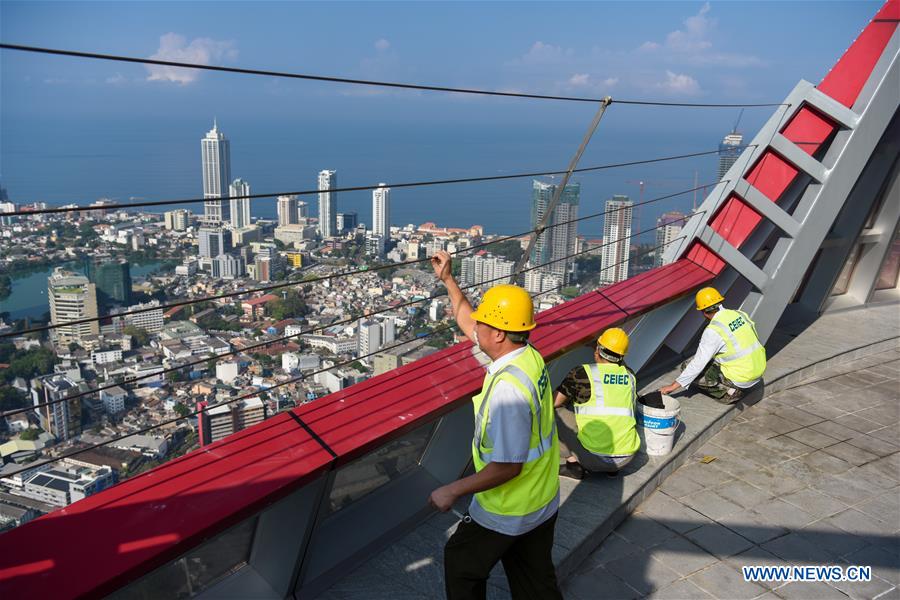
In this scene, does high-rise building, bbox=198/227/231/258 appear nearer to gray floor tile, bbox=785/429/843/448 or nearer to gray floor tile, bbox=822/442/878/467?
gray floor tile, bbox=785/429/843/448

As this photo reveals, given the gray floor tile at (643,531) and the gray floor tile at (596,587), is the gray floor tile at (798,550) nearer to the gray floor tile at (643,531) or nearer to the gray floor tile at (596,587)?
the gray floor tile at (643,531)

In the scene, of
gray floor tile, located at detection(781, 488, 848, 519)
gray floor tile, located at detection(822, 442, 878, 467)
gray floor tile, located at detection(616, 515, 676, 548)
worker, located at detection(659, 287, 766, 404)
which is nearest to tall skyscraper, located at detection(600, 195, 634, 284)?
worker, located at detection(659, 287, 766, 404)

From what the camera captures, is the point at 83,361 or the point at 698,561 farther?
the point at 83,361

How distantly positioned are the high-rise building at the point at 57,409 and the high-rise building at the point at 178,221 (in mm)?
7039

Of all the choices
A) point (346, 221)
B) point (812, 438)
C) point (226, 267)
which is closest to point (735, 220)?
point (812, 438)

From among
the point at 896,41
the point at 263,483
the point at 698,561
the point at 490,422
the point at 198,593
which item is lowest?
the point at 698,561

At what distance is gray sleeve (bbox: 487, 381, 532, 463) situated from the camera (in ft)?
6.41

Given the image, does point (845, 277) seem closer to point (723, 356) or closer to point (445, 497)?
point (723, 356)

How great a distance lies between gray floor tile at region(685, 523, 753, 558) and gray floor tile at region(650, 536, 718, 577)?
0.05m

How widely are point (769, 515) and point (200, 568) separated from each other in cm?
311

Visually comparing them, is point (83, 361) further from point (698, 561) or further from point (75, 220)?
point (698, 561)

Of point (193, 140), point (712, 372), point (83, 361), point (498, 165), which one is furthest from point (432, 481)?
point (193, 140)

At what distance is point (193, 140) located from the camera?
72.8m

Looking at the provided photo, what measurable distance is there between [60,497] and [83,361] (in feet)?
19.7
